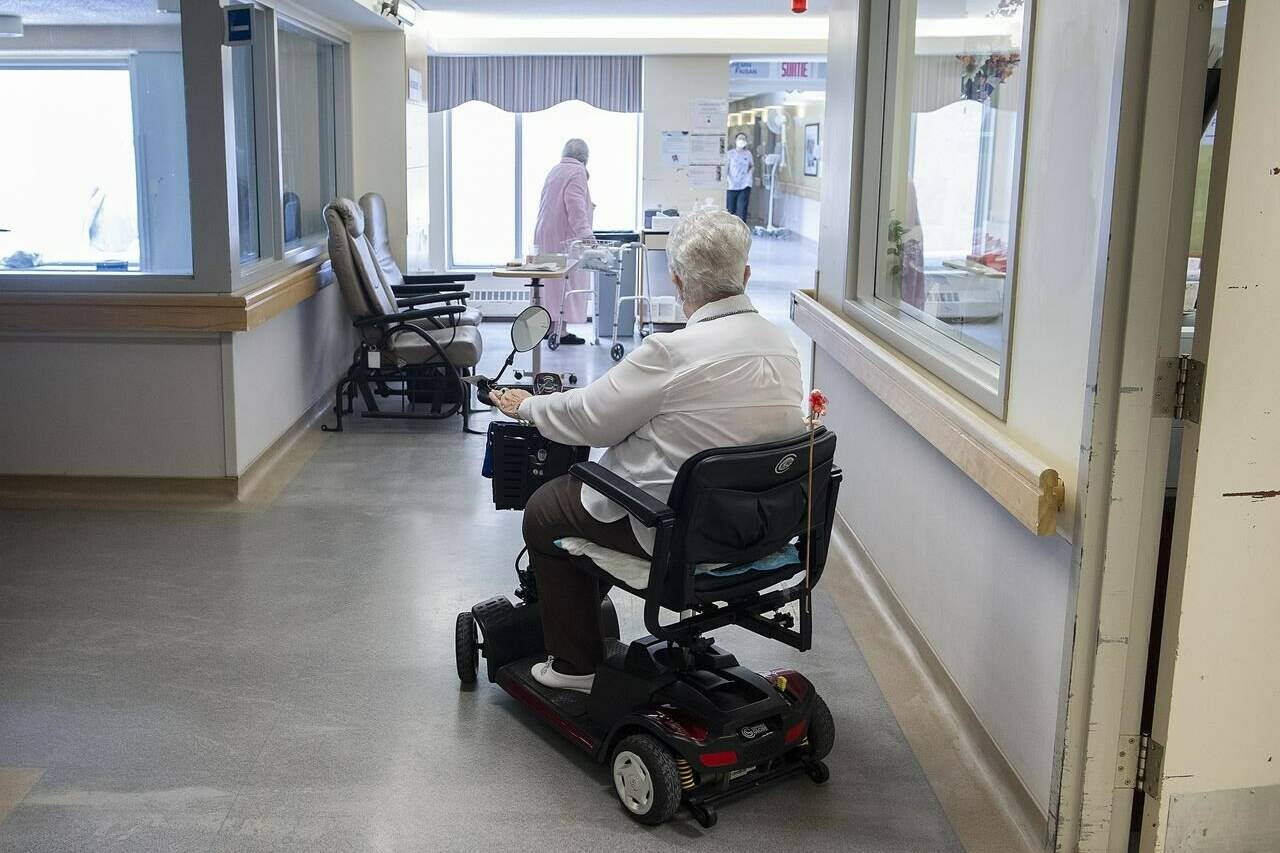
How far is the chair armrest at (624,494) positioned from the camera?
241 centimetres

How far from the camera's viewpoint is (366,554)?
13.9 feet

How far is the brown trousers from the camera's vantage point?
2711 millimetres

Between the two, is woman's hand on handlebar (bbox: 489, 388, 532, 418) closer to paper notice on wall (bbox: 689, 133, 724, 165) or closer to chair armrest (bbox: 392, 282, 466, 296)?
chair armrest (bbox: 392, 282, 466, 296)

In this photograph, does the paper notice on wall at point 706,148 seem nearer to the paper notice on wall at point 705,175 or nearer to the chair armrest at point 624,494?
the paper notice on wall at point 705,175

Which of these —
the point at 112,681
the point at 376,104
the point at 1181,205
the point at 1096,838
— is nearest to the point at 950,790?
the point at 1096,838

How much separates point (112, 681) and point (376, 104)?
4961mm

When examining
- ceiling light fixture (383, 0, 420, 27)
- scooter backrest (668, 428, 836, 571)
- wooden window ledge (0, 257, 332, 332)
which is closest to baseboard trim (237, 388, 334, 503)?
wooden window ledge (0, 257, 332, 332)

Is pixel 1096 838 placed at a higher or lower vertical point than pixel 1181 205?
lower

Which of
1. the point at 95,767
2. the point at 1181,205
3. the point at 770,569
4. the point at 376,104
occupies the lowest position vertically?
the point at 95,767

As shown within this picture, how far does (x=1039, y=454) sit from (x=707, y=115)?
297 inches

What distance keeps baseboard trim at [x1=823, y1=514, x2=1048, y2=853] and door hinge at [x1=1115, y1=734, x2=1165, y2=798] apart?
7.6 inches

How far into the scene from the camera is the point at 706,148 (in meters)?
9.63

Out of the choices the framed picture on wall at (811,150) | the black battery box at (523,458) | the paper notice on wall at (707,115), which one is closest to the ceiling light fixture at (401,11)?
the paper notice on wall at (707,115)

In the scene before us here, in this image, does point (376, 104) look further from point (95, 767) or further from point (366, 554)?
point (95, 767)
